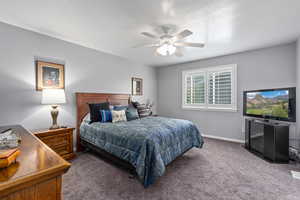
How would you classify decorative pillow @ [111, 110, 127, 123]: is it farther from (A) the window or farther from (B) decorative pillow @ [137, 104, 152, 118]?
(A) the window

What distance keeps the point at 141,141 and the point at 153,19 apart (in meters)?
1.90

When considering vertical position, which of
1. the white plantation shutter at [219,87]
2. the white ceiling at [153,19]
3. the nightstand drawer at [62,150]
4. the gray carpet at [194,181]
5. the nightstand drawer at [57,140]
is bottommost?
the gray carpet at [194,181]

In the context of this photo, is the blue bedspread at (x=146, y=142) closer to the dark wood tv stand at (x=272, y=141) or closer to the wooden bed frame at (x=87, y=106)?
the wooden bed frame at (x=87, y=106)

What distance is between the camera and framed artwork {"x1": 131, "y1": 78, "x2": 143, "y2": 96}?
4571 mm

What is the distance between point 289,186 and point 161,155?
183cm

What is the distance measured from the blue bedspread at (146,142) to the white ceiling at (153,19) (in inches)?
71.1

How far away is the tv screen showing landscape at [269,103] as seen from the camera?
107 inches

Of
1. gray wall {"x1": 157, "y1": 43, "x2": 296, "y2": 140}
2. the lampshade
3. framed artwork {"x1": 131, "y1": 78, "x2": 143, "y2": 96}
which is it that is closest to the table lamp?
the lampshade

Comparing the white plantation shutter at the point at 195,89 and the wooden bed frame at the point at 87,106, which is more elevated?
the white plantation shutter at the point at 195,89

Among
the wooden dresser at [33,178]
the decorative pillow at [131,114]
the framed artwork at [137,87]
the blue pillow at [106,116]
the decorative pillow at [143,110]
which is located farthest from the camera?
the framed artwork at [137,87]

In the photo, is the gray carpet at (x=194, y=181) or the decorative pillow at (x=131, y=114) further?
the decorative pillow at (x=131, y=114)

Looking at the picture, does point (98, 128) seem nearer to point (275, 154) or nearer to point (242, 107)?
point (275, 154)

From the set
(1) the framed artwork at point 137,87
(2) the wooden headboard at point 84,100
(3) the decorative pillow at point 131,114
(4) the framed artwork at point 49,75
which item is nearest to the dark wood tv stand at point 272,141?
(3) the decorative pillow at point 131,114

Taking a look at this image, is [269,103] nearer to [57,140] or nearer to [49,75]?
[57,140]
